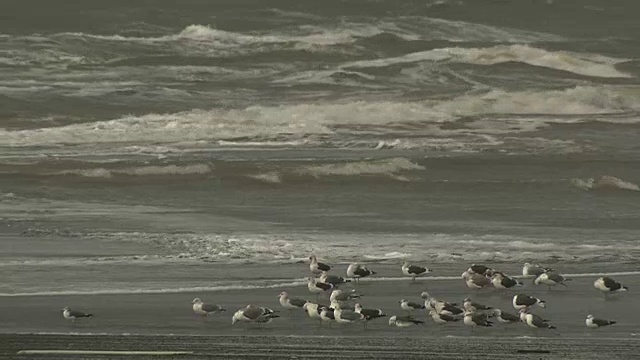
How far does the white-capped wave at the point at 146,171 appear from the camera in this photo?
19922 millimetres

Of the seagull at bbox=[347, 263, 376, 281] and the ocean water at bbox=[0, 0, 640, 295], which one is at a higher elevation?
the seagull at bbox=[347, 263, 376, 281]

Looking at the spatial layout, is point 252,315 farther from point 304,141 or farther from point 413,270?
point 304,141

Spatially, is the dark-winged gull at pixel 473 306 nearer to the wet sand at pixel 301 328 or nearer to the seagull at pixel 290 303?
the wet sand at pixel 301 328

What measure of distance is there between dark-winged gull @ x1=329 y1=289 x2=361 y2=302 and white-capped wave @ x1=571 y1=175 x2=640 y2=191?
7374 millimetres

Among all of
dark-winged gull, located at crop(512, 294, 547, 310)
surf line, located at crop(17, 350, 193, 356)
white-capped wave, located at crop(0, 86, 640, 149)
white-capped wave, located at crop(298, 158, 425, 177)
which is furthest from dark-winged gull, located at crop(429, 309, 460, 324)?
white-capped wave, located at crop(0, 86, 640, 149)

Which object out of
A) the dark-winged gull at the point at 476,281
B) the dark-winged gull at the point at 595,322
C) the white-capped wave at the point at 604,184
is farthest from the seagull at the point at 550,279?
the white-capped wave at the point at 604,184

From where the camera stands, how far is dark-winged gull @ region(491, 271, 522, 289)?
11945 mm

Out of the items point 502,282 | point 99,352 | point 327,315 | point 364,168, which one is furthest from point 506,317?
point 364,168

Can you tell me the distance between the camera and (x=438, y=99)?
31.4 metres

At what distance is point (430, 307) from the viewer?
35.9 feet

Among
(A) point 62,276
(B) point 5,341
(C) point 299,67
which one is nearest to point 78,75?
(C) point 299,67

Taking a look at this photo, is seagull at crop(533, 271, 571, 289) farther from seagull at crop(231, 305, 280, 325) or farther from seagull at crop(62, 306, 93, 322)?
seagull at crop(62, 306, 93, 322)

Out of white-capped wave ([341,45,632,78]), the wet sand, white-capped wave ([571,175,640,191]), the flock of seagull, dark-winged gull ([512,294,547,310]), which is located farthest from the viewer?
white-capped wave ([341,45,632,78])

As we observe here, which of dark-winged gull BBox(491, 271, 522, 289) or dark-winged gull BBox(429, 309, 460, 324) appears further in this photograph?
dark-winged gull BBox(491, 271, 522, 289)
